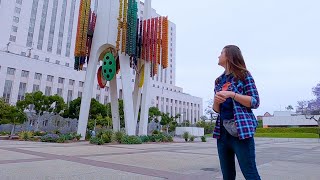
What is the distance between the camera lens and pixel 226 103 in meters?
2.30

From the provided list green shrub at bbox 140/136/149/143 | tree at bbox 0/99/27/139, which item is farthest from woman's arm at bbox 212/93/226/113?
tree at bbox 0/99/27/139

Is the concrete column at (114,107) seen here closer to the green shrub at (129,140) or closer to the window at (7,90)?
the green shrub at (129,140)

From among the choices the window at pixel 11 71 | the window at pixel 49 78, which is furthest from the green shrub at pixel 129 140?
the window at pixel 49 78

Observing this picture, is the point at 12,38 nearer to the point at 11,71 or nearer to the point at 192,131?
the point at 11,71

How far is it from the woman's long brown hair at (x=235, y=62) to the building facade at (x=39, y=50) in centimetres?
4790

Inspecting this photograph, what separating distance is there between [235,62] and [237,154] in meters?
0.80

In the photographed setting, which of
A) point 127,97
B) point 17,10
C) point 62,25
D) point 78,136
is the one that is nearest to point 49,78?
point 17,10

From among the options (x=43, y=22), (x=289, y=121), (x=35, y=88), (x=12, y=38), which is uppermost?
(x=43, y=22)

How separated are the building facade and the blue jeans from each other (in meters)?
48.0

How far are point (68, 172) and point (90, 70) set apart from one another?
1644cm

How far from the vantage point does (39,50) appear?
54031mm

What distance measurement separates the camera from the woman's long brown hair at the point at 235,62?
2352 mm

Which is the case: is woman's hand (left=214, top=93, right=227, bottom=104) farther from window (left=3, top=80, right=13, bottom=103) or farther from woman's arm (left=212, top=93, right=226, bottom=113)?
window (left=3, top=80, right=13, bottom=103)

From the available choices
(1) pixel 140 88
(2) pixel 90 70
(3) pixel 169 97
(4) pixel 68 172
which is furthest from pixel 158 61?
(3) pixel 169 97
